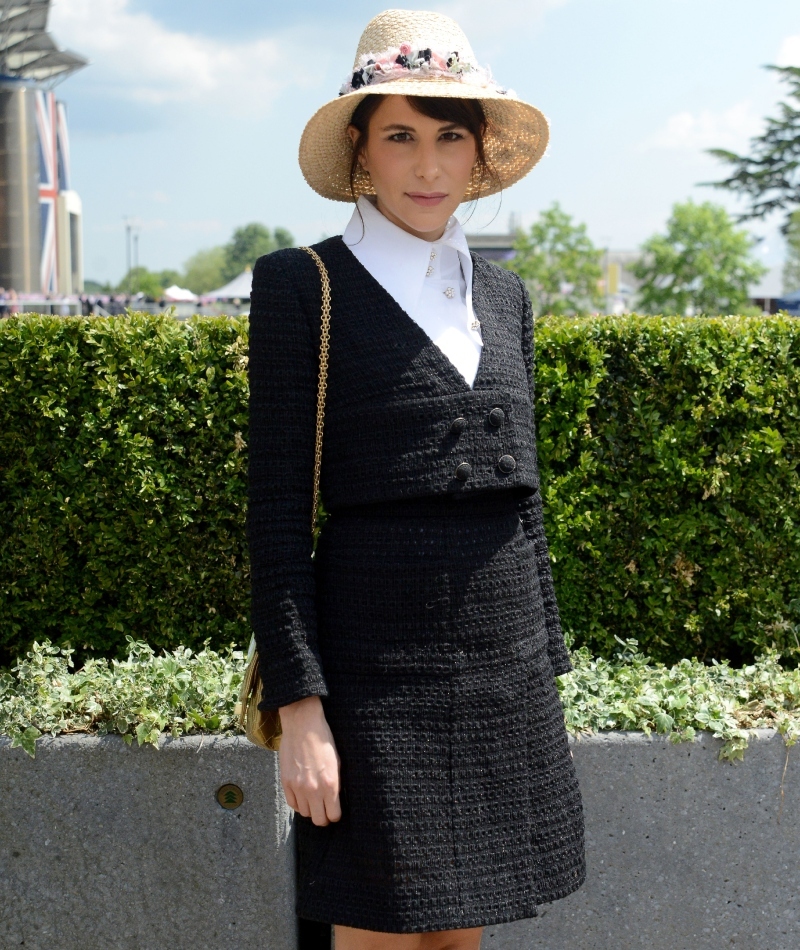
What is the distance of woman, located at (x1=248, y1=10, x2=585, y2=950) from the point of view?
1.74 metres

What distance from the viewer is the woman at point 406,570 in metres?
1.74

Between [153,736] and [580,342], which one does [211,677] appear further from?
[580,342]

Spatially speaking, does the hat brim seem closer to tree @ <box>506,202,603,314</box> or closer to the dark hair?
the dark hair

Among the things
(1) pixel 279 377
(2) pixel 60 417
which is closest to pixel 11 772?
(2) pixel 60 417

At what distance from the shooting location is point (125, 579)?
11.6 ft

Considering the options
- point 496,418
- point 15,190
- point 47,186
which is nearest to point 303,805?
point 496,418

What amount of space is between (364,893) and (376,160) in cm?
131

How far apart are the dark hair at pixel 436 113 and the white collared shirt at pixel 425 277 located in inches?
5.9

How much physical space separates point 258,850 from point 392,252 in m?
1.73

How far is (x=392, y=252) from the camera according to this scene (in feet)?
6.43

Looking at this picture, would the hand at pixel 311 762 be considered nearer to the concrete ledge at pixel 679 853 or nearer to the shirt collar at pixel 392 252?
the shirt collar at pixel 392 252

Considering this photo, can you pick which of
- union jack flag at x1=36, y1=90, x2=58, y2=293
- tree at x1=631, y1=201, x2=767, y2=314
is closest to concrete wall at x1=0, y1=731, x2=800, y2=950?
tree at x1=631, y1=201, x2=767, y2=314

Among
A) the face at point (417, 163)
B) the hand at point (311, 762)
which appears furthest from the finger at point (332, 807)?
the face at point (417, 163)

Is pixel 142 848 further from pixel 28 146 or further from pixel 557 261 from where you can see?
pixel 28 146
